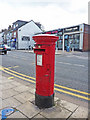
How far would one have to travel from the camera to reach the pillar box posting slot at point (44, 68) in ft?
7.73

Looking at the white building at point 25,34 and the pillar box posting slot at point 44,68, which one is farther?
the white building at point 25,34

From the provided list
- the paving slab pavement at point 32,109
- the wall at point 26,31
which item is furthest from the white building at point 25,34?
the paving slab pavement at point 32,109

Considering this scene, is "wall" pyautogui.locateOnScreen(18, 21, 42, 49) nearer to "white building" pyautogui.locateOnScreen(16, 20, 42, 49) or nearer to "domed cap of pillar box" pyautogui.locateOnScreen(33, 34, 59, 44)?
"white building" pyautogui.locateOnScreen(16, 20, 42, 49)

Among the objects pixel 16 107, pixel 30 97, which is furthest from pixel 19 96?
pixel 16 107

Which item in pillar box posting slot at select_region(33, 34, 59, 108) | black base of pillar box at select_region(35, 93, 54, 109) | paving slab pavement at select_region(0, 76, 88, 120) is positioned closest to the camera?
paving slab pavement at select_region(0, 76, 88, 120)

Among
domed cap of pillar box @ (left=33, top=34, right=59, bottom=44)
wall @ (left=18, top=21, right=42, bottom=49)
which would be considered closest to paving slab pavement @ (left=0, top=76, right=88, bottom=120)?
domed cap of pillar box @ (left=33, top=34, right=59, bottom=44)

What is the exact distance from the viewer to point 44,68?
2.41 meters

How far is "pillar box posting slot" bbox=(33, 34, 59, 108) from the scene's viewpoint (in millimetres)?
2357

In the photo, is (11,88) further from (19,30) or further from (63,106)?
(19,30)

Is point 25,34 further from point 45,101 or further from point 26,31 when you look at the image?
point 45,101

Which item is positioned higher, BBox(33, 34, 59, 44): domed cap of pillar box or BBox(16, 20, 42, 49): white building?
BBox(16, 20, 42, 49): white building

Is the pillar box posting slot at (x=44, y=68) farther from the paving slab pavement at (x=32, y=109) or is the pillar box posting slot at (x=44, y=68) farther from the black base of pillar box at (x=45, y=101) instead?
the paving slab pavement at (x=32, y=109)

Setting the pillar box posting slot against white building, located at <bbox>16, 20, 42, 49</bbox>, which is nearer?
the pillar box posting slot

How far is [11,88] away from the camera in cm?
371
